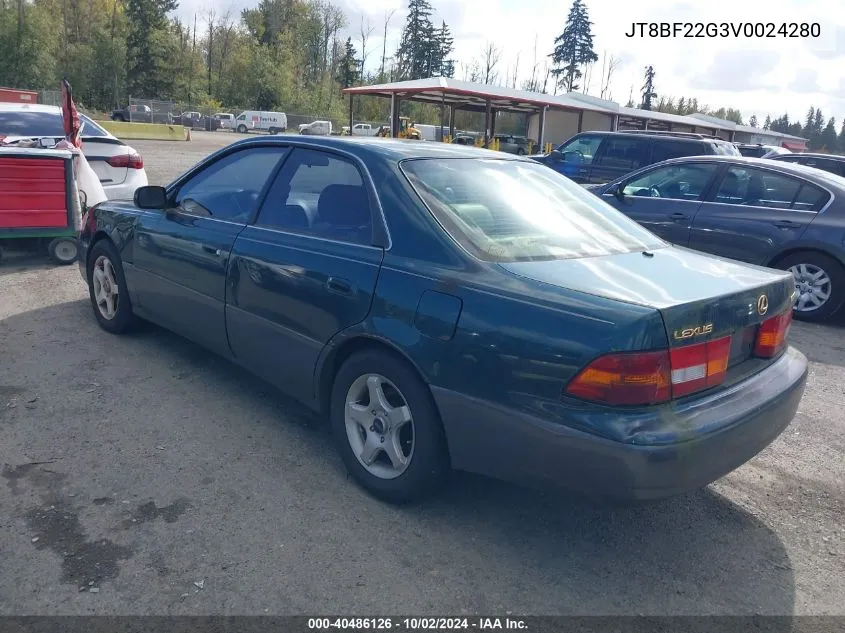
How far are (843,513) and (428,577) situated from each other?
6.75ft

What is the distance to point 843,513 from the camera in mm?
3305

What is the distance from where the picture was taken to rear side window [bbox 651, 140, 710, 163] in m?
11.5

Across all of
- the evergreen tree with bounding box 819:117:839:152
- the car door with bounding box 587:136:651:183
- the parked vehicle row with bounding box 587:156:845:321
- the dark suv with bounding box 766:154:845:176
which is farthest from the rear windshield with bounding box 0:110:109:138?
the evergreen tree with bounding box 819:117:839:152

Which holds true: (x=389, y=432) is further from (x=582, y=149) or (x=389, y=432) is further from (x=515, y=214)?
(x=582, y=149)

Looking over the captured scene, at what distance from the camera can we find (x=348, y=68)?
86.6 meters

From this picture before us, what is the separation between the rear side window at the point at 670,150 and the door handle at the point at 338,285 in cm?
987

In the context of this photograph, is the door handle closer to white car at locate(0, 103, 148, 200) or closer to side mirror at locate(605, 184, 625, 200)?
side mirror at locate(605, 184, 625, 200)

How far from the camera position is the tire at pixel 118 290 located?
5066 mm

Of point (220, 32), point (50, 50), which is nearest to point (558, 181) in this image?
point (50, 50)

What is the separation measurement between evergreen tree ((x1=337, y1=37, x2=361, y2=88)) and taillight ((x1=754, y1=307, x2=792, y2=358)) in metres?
88.3

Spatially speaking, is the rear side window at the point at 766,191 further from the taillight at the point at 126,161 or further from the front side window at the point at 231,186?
the taillight at the point at 126,161

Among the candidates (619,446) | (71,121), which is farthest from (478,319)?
(71,121)

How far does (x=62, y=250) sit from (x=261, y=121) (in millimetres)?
57885

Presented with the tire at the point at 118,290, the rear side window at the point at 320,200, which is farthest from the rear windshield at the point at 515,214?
the tire at the point at 118,290
